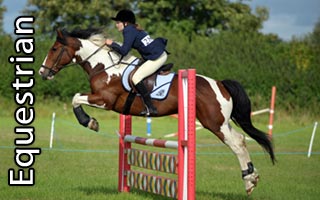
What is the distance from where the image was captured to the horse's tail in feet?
29.9

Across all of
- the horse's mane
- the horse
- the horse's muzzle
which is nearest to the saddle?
the horse

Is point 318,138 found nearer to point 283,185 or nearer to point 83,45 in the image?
point 283,185

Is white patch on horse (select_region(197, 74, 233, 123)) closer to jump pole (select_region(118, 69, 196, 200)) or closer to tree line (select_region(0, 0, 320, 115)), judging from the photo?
jump pole (select_region(118, 69, 196, 200))

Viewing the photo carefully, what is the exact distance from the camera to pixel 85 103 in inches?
347

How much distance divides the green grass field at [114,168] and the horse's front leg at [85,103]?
3.65 ft

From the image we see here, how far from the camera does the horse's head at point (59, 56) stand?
9242 millimetres

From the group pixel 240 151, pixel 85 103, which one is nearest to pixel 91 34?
pixel 85 103

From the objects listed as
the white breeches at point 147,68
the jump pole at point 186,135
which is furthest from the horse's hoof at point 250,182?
the white breeches at point 147,68

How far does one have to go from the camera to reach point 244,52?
1361 inches

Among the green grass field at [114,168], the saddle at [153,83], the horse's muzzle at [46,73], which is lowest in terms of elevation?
the green grass field at [114,168]

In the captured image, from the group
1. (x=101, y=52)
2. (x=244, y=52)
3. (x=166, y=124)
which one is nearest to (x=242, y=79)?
(x=244, y=52)

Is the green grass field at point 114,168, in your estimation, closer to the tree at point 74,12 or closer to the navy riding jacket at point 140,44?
the navy riding jacket at point 140,44

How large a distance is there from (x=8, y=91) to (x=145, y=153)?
82.5ft

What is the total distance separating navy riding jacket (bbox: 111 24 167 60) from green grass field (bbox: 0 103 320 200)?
1969 mm
